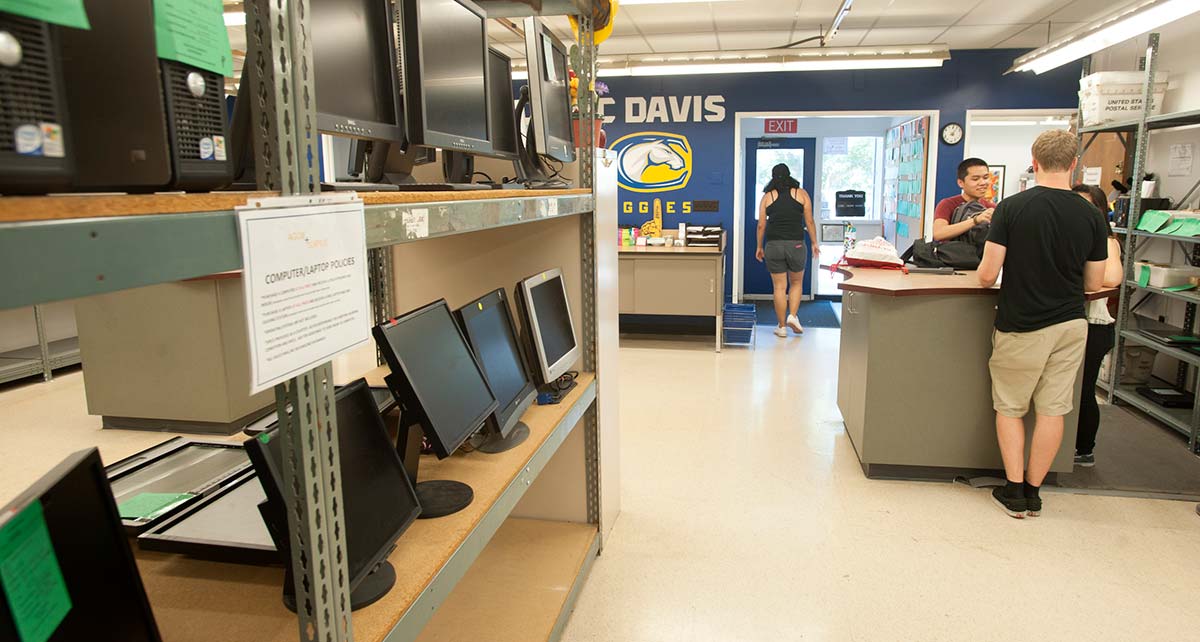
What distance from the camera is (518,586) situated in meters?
2.53

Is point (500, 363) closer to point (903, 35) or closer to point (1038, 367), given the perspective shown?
point (1038, 367)

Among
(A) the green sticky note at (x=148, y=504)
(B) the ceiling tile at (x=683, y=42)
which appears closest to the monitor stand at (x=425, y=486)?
(A) the green sticky note at (x=148, y=504)

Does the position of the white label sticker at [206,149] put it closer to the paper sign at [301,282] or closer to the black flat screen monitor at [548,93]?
the paper sign at [301,282]

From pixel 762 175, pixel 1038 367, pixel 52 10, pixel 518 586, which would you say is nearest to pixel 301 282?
pixel 52 10

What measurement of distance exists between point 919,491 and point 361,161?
→ 297 cm

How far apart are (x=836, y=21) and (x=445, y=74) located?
4989 millimetres

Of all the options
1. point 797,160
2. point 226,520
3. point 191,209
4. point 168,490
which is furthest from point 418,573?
point 797,160

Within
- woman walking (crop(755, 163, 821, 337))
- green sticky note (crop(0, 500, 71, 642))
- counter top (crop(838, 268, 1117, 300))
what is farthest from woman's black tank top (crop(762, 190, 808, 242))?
green sticky note (crop(0, 500, 71, 642))

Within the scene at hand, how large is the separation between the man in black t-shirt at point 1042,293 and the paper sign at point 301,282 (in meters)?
3.02

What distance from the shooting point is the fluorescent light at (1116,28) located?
3984mm

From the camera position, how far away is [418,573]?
4.49 ft

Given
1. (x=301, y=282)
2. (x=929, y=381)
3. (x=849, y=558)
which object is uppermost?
(x=301, y=282)

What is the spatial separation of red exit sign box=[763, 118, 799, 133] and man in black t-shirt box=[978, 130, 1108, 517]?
6.47 meters

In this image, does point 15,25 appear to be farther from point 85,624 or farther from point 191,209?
point 85,624
